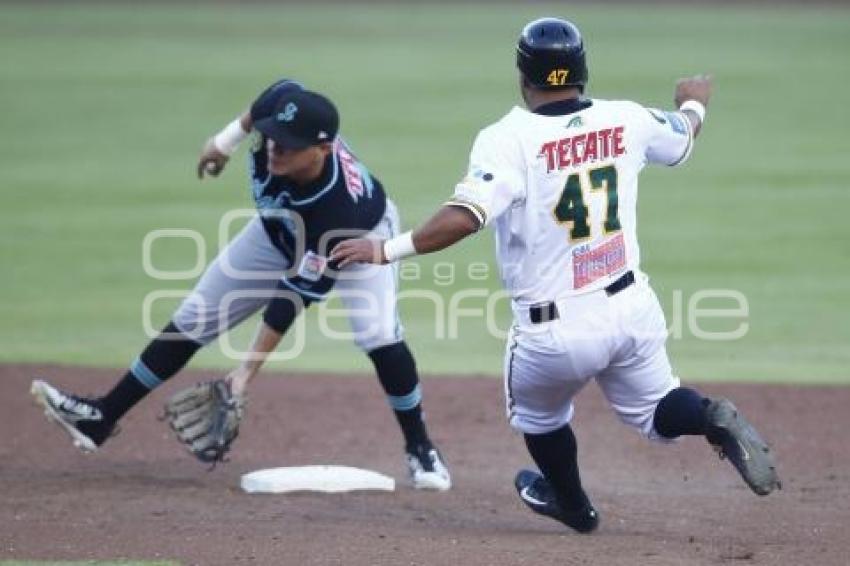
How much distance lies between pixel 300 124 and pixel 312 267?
569 millimetres

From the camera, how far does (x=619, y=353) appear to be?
18.1 ft

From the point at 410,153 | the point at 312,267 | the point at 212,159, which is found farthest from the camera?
the point at 410,153

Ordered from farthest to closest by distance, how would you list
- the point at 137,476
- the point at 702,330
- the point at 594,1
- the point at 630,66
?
the point at 594,1
the point at 630,66
the point at 702,330
the point at 137,476

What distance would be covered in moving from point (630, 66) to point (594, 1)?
1279cm

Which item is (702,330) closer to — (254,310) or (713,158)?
(254,310)

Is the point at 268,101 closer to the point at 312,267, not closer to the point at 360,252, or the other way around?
the point at 312,267

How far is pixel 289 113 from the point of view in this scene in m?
6.16

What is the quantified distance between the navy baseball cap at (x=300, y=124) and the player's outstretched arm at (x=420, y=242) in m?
0.84

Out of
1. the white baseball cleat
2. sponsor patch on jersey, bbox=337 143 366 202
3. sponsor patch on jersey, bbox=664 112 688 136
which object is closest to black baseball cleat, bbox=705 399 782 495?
sponsor patch on jersey, bbox=664 112 688 136

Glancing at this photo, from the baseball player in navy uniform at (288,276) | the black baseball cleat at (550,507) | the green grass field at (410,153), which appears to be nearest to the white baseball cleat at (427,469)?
the baseball player in navy uniform at (288,276)

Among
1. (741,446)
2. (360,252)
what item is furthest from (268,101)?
(741,446)

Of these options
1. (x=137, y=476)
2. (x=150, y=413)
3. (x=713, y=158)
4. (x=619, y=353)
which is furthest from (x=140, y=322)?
(x=713, y=158)

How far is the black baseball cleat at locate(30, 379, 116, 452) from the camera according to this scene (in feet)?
22.2

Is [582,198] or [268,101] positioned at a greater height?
[268,101]
